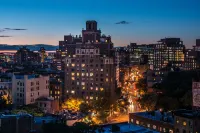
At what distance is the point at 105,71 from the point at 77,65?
289 centimetres

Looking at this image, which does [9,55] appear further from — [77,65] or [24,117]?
[24,117]

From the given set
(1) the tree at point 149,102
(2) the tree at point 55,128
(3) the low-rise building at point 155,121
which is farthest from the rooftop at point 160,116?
(2) the tree at point 55,128

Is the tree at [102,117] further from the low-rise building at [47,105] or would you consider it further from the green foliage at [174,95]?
the low-rise building at [47,105]

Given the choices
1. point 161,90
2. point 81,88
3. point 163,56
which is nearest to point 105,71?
point 81,88

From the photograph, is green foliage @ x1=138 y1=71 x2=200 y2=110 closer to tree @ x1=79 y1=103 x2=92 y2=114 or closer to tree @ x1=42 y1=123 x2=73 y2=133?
tree @ x1=79 y1=103 x2=92 y2=114

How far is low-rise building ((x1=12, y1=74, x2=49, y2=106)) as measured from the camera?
95.5 ft

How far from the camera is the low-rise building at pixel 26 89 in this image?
29116 mm

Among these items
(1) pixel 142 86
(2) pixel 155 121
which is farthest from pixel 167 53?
(2) pixel 155 121

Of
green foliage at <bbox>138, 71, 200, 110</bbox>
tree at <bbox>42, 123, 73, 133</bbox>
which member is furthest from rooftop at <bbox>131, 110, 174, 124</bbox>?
tree at <bbox>42, 123, 73, 133</bbox>

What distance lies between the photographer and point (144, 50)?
335 feet

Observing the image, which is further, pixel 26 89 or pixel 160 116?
pixel 26 89

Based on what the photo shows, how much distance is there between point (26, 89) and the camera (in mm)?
29031

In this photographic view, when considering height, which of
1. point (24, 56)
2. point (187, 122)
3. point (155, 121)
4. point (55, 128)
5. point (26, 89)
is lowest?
point (155, 121)

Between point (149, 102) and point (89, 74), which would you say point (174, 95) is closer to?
point (149, 102)
